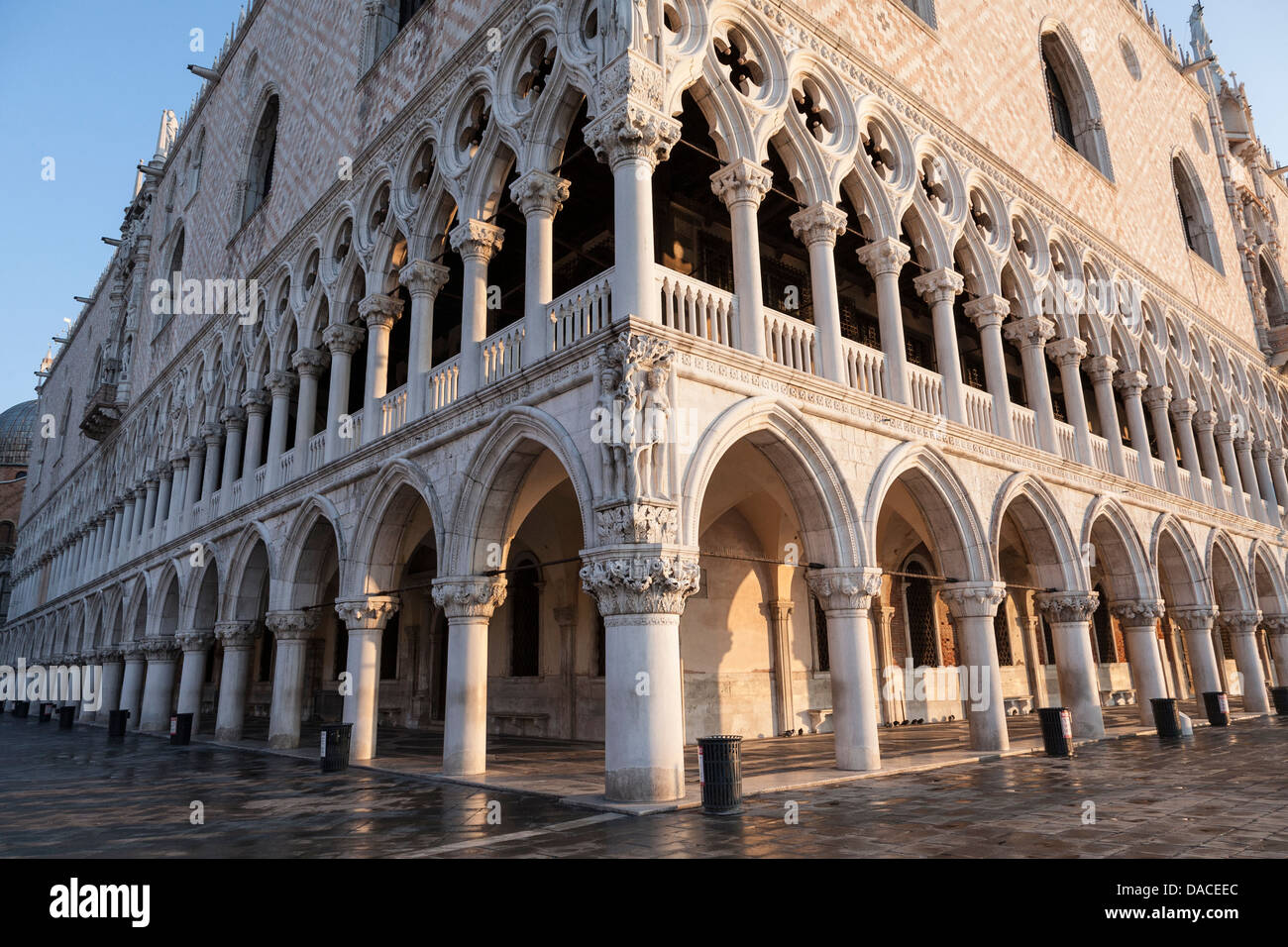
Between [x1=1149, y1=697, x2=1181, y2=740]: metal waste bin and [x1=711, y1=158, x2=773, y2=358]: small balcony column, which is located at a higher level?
[x1=711, y1=158, x2=773, y2=358]: small balcony column

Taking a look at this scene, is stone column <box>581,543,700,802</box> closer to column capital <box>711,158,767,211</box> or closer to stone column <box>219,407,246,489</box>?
column capital <box>711,158,767,211</box>

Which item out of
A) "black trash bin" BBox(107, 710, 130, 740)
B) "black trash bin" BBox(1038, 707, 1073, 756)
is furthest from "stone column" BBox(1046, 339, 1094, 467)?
"black trash bin" BBox(107, 710, 130, 740)

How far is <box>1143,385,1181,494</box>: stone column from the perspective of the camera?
1867 cm

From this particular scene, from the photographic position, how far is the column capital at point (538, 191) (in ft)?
34.9

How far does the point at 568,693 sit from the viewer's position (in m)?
15.5

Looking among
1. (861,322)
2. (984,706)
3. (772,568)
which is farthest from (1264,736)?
(861,322)

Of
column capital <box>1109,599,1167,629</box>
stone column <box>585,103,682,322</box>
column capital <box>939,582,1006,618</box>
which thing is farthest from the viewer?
column capital <box>1109,599,1167,629</box>

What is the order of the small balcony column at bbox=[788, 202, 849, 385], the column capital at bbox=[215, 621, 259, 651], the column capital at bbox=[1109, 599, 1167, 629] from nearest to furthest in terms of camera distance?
the small balcony column at bbox=[788, 202, 849, 385] → the column capital at bbox=[1109, 599, 1167, 629] → the column capital at bbox=[215, 621, 259, 651]

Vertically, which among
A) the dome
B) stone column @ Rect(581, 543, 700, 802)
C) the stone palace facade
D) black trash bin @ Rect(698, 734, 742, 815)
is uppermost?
the dome

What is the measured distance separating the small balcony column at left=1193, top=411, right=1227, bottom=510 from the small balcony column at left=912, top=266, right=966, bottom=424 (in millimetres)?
11512

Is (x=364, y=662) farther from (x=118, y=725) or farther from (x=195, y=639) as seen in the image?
(x=118, y=725)

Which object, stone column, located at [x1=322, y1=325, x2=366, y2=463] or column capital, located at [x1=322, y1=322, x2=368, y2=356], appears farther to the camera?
column capital, located at [x1=322, y1=322, x2=368, y2=356]

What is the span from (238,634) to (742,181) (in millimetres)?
13483

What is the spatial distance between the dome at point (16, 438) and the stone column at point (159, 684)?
179 feet
